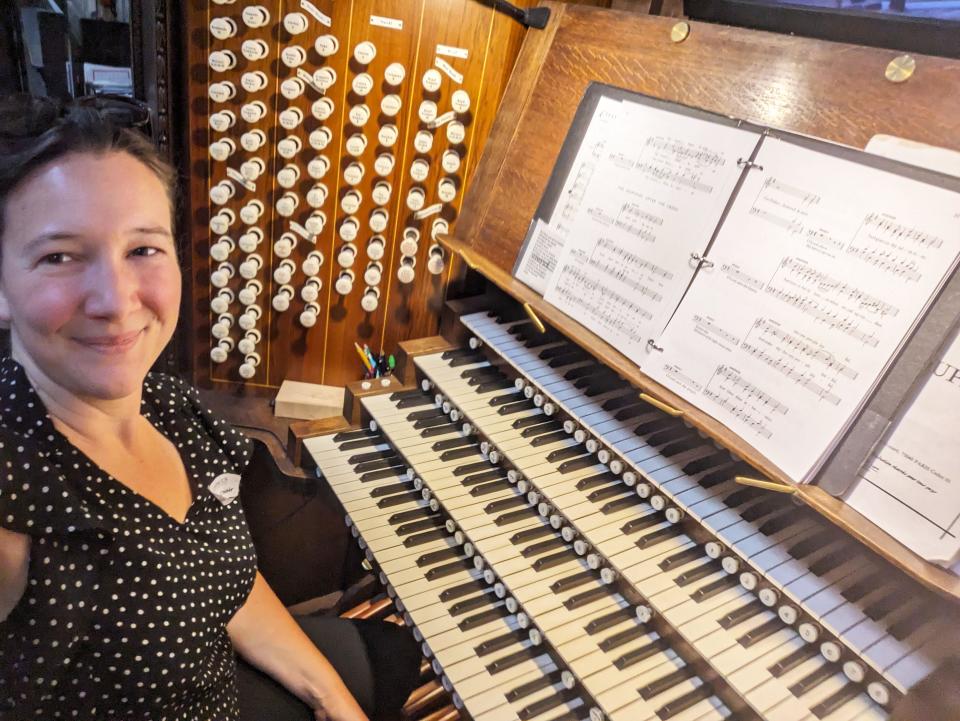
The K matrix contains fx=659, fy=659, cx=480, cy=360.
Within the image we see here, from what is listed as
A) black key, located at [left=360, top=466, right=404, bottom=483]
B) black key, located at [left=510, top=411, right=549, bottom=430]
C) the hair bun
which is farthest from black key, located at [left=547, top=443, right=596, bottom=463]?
the hair bun

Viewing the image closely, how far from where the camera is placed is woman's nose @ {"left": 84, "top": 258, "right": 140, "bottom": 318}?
916 mm

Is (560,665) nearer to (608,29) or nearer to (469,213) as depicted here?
(469,213)

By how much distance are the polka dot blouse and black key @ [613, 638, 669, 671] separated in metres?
0.78

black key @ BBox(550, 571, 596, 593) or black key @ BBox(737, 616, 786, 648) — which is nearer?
black key @ BBox(737, 616, 786, 648)

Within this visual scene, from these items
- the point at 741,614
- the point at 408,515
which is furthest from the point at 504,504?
the point at 741,614

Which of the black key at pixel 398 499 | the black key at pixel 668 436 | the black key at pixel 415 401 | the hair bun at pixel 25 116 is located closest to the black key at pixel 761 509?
the black key at pixel 668 436

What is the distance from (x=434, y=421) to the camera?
196cm

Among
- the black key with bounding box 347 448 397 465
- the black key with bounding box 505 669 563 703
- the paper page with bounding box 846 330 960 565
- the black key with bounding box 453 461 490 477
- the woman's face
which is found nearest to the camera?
the woman's face

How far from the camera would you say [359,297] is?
7.64ft

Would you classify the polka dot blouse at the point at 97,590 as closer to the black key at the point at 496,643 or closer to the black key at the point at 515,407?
the black key at the point at 496,643

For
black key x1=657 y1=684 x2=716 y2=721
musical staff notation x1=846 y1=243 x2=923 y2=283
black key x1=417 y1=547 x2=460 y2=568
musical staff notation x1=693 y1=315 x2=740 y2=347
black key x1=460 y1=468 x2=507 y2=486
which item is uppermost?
musical staff notation x1=846 y1=243 x2=923 y2=283

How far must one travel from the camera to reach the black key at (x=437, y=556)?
1.64 m

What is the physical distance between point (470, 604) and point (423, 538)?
228 mm

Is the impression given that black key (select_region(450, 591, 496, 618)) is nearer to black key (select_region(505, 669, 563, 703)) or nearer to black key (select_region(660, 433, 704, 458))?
black key (select_region(505, 669, 563, 703))
